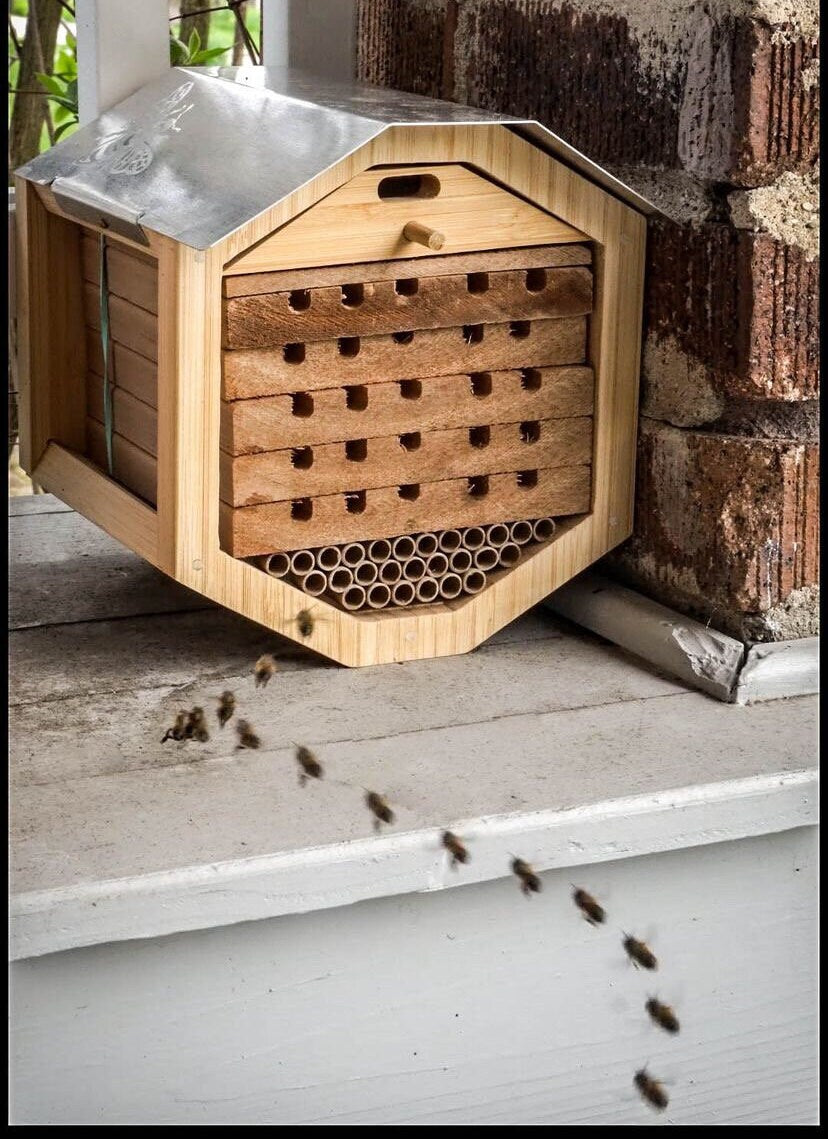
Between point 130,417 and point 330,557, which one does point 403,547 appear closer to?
point 330,557

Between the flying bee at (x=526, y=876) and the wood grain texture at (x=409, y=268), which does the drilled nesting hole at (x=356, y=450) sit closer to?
the wood grain texture at (x=409, y=268)

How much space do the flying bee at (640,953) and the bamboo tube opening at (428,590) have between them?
36 cm

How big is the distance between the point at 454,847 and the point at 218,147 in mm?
620

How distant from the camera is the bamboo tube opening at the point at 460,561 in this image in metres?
1.33

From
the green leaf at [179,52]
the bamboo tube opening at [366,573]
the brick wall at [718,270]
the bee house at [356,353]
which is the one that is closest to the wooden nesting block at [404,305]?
the bee house at [356,353]

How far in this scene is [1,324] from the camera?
2.39 feet

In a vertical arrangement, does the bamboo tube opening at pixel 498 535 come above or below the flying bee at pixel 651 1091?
above

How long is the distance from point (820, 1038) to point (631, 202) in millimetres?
724

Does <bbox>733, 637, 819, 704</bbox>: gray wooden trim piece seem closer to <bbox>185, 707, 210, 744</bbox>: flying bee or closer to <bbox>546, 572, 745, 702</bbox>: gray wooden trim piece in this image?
<bbox>546, 572, 745, 702</bbox>: gray wooden trim piece

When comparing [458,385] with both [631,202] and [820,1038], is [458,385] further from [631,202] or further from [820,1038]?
[820,1038]

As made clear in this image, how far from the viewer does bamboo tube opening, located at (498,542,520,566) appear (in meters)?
1.36

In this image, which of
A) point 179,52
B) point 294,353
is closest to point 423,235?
point 294,353

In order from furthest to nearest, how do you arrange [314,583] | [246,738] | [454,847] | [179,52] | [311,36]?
[179,52], [311,36], [314,583], [246,738], [454,847]

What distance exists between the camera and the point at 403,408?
1.27m
